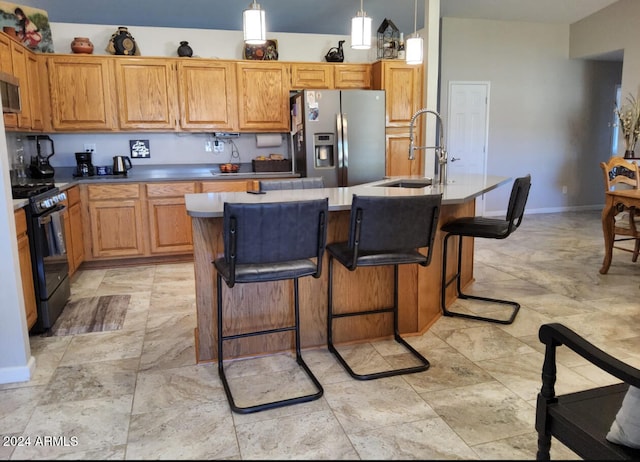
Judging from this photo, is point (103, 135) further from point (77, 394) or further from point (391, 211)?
point (391, 211)

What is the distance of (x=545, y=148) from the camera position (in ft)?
24.6

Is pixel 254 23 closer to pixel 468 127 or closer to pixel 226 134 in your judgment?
pixel 226 134

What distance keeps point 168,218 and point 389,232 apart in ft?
10.2

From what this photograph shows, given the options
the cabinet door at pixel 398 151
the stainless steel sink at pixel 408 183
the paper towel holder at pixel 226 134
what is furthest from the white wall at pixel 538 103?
the stainless steel sink at pixel 408 183

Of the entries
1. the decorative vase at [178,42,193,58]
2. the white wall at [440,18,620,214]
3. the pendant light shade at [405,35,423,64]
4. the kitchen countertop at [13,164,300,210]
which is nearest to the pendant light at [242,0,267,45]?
the pendant light shade at [405,35,423,64]

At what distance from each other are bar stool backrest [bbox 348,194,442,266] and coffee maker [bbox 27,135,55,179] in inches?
140

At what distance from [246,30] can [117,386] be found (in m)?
2.08

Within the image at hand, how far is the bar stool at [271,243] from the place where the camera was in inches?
80.9

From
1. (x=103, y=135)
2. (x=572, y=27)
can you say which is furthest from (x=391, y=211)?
(x=572, y=27)

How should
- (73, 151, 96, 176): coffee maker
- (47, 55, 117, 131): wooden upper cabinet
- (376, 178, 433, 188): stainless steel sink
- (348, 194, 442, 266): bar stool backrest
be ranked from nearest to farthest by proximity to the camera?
(348, 194, 442, 266): bar stool backrest → (376, 178, 433, 188): stainless steel sink → (47, 55, 117, 131): wooden upper cabinet → (73, 151, 96, 176): coffee maker

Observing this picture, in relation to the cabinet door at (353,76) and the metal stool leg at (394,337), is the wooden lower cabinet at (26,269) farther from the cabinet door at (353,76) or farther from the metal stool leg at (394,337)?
the cabinet door at (353,76)

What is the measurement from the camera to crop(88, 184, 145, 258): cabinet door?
15.2 ft

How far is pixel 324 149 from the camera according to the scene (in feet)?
16.9

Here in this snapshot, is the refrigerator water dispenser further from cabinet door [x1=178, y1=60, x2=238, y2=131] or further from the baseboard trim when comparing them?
the baseboard trim
